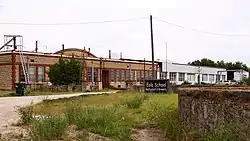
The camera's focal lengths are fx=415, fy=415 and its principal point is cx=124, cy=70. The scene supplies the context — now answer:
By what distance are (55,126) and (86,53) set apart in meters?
50.3

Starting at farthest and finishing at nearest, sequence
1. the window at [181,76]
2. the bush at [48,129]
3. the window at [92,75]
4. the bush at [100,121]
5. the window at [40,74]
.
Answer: the window at [181,76]
the window at [92,75]
the window at [40,74]
the bush at [100,121]
the bush at [48,129]

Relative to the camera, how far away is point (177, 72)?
7781 cm

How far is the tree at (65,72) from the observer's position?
153 ft

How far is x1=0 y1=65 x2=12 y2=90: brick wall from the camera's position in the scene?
45750 mm

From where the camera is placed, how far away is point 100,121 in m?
11.1

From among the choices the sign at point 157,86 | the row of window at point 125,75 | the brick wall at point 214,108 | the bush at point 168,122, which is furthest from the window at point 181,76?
the brick wall at point 214,108

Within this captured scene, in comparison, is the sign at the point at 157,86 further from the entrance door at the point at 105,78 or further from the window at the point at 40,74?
the entrance door at the point at 105,78

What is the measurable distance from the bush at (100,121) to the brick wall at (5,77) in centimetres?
3549

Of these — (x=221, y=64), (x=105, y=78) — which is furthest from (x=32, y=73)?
(x=221, y=64)

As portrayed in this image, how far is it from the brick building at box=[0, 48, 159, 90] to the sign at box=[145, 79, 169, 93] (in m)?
19.7

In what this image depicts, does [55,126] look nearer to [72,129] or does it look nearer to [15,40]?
[72,129]

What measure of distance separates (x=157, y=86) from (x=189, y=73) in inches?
2060

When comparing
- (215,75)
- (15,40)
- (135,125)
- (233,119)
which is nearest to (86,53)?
(15,40)

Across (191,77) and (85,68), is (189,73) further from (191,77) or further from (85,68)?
(85,68)
